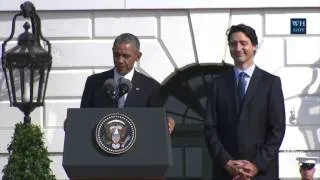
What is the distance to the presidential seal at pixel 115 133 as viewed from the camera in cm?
546

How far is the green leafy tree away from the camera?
9.21m

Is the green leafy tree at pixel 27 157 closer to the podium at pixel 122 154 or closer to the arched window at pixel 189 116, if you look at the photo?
the arched window at pixel 189 116

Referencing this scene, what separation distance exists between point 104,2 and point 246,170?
4.88 metres

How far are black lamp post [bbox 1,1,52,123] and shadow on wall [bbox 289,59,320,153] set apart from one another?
111 inches

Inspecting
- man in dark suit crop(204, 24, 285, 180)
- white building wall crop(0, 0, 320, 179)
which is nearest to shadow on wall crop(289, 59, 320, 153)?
white building wall crop(0, 0, 320, 179)

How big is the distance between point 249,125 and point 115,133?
1011 mm

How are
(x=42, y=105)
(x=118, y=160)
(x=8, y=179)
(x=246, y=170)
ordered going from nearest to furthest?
(x=118, y=160), (x=246, y=170), (x=8, y=179), (x=42, y=105)

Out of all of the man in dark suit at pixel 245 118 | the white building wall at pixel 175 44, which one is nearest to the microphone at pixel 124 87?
the man in dark suit at pixel 245 118

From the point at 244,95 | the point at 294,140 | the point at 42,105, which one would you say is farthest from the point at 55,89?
the point at 244,95

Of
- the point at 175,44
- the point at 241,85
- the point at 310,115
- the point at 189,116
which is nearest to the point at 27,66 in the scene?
the point at 175,44

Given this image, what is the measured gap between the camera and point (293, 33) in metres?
10.3

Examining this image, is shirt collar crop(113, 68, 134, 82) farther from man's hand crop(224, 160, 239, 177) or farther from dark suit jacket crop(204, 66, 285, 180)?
man's hand crop(224, 160, 239, 177)

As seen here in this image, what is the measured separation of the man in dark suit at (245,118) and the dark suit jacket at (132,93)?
504 mm

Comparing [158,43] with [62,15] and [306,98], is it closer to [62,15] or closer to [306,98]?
[62,15]
